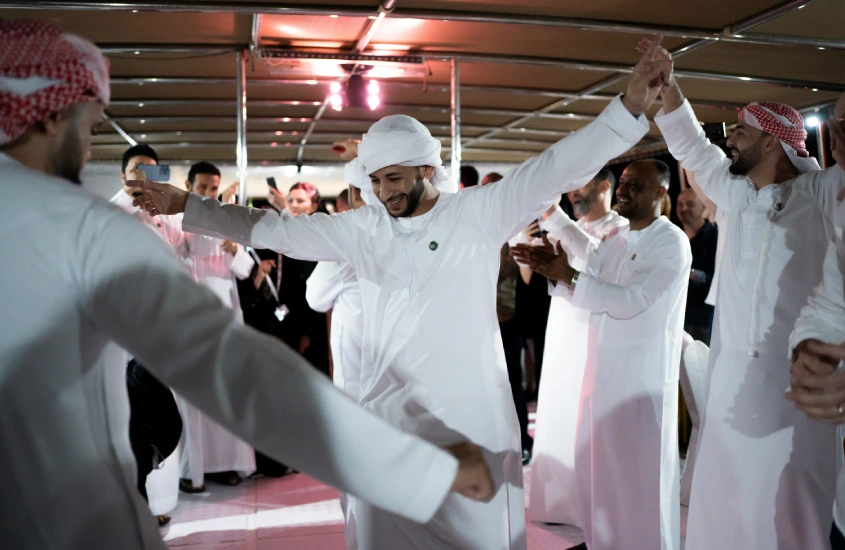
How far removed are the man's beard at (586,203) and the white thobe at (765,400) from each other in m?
1.60

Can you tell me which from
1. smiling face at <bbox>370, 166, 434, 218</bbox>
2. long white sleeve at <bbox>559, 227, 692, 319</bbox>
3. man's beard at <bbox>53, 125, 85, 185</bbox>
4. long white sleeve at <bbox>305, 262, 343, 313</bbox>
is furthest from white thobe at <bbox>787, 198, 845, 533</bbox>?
long white sleeve at <bbox>305, 262, 343, 313</bbox>

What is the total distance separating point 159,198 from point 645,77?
183 cm

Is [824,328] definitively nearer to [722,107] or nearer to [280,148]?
[722,107]

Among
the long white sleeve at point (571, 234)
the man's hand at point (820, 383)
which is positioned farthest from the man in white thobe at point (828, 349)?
the long white sleeve at point (571, 234)

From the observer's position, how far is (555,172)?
246 cm

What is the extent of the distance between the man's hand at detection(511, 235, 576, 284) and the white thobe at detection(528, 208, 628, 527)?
36.3 inches

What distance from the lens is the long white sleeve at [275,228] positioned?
9.12 ft

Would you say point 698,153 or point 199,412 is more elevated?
point 698,153

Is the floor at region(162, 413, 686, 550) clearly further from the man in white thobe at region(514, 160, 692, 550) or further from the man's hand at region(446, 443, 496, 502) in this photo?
the man's hand at region(446, 443, 496, 502)

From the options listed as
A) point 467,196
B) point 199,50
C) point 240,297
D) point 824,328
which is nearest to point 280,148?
point 240,297

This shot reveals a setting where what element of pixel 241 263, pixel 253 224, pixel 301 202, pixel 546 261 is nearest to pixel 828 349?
pixel 546 261

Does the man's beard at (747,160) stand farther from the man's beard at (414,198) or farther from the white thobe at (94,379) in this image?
the white thobe at (94,379)

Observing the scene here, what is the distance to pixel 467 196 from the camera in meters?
2.68

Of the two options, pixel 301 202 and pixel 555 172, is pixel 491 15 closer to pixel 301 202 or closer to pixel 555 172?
pixel 555 172
